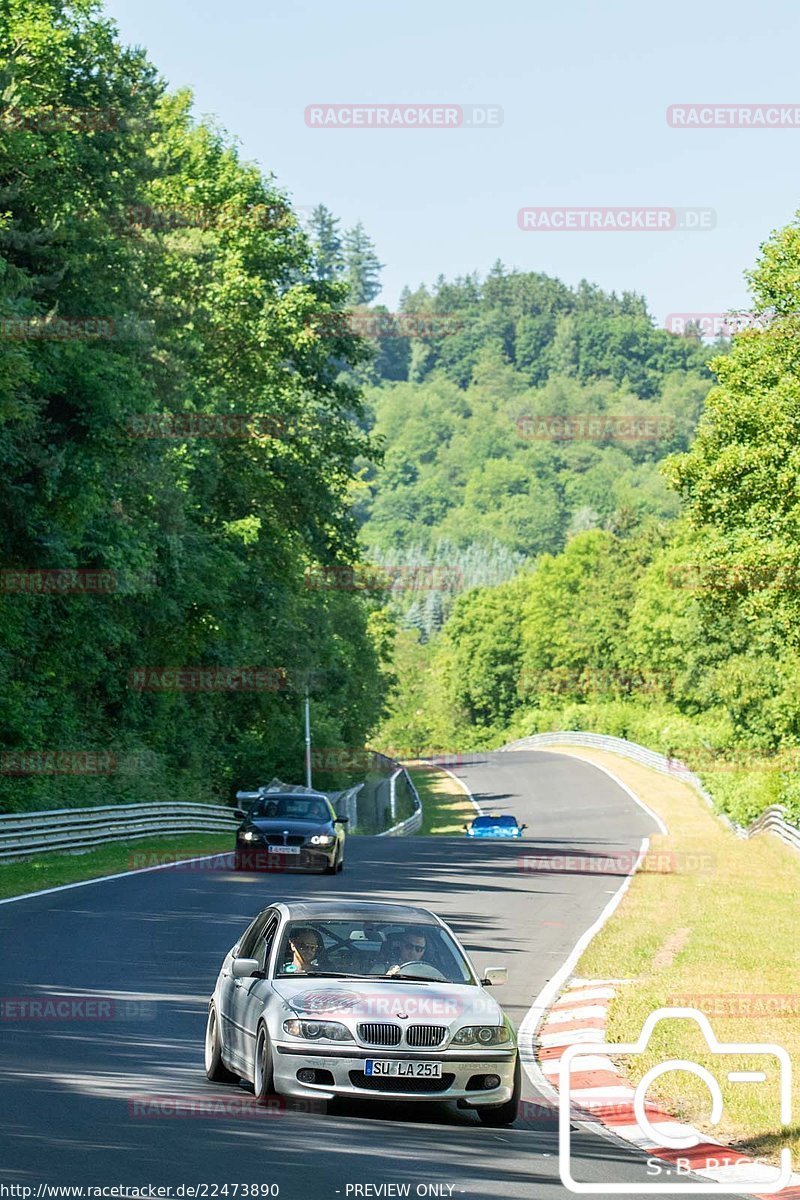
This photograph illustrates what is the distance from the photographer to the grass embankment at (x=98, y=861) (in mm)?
28500

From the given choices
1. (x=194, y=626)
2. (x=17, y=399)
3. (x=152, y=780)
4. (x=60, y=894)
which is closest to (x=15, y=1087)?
(x=60, y=894)

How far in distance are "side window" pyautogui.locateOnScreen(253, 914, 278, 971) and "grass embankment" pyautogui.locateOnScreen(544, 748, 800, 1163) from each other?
2.79 m

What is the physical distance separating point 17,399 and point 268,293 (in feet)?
70.5

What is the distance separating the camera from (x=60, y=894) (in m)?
26.2

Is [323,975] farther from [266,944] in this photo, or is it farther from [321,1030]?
[321,1030]

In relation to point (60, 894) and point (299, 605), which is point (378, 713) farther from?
point (60, 894)

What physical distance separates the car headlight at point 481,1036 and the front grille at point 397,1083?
8.1 inches

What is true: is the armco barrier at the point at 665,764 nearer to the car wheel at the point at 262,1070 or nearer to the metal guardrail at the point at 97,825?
the metal guardrail at the point at 97,825

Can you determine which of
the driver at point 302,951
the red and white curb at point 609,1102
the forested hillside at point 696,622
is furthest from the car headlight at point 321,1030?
the forested hillside at point 696,622

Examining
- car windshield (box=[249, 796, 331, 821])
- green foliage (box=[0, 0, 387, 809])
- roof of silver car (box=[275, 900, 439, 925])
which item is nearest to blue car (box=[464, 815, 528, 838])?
green foliage (box=[0, 0, 387, 809])

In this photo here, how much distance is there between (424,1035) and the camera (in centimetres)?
1035

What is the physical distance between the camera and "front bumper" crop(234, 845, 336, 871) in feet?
102

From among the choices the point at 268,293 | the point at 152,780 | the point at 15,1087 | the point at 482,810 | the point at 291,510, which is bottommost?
the point at 482,810

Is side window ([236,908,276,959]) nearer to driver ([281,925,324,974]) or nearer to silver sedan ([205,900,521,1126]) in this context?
silver sedan ([205,900,521,1126])
